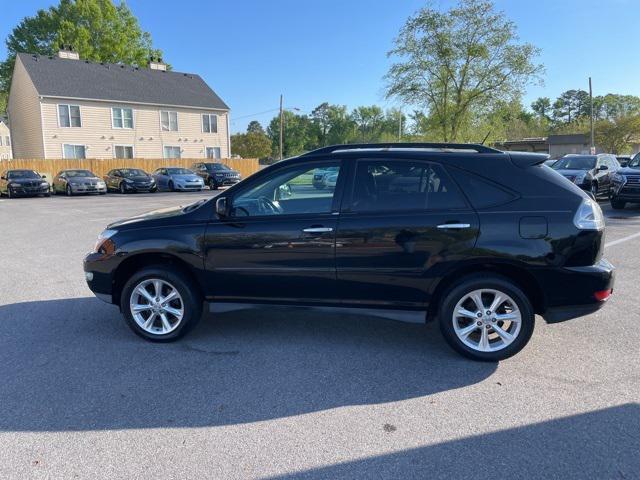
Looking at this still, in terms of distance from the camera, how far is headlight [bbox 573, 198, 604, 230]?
13.0 feet

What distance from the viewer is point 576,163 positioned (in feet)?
59.8

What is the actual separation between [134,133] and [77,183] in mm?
12574

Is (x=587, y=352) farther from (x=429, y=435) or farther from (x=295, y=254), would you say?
(x=295, y=254)

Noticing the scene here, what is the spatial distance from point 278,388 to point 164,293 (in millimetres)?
1643

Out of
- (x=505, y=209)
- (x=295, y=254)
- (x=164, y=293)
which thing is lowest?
(x=164, y=293)

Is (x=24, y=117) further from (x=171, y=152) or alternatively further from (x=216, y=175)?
(x=216, y=175)

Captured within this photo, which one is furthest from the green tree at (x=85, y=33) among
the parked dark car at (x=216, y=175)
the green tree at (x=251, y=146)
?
the green tree at (x=251, y=146)

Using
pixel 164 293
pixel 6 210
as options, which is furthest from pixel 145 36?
pixel 164 293

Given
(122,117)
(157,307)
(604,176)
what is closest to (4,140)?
(122,117)

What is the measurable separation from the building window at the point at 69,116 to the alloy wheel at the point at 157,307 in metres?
33.8

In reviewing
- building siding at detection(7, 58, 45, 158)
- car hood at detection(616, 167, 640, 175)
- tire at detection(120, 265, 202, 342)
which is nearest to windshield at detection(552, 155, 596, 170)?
car hood at detection(616, 167, 640, 175)

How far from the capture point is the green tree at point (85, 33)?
47250mm

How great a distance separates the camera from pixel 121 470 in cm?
282

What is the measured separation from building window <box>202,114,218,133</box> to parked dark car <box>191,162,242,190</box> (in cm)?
959
